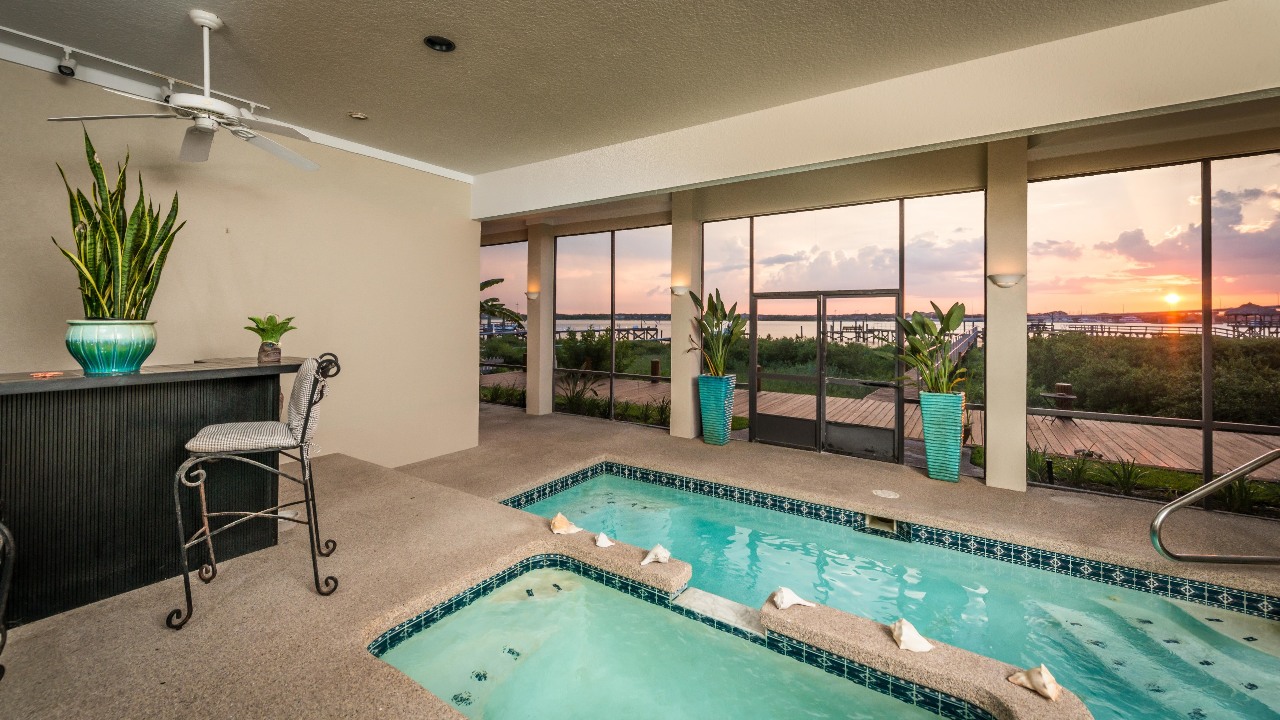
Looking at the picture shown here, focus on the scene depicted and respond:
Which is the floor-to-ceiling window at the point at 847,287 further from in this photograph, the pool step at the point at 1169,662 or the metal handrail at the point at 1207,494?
the metal handrail at the point at 1207,494

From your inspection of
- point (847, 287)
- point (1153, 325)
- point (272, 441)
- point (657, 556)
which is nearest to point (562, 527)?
point (657, 556)

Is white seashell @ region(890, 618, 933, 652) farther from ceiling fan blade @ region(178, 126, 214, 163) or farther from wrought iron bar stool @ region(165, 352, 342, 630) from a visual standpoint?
ceiling fan blade @ region(178, 126, 214, 163)

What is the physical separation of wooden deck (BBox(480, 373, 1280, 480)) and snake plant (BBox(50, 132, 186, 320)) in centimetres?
581

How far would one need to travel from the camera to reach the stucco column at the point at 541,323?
335 inches

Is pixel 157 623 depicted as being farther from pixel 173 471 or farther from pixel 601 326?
pixel 601 326

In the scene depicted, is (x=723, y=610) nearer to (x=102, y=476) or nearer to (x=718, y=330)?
Answer: (x=102, y=476)

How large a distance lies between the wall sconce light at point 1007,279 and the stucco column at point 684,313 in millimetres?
3265

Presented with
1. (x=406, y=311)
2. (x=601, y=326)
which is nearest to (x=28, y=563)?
(x=406, y=311)

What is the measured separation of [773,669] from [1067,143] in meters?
4.96

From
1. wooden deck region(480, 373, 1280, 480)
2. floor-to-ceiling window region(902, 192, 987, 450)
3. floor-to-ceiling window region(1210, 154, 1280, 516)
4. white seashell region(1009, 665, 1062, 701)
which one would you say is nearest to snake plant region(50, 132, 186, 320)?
white seashell region(1009, 665, 1062, 701)

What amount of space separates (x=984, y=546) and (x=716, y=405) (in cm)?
312

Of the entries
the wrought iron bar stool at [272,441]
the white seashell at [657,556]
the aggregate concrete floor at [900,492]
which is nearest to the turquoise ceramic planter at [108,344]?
the wrought iron bar stool at [272,441]

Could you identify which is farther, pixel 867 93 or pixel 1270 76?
pixel 867 93

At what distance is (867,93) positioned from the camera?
3.50 meters
